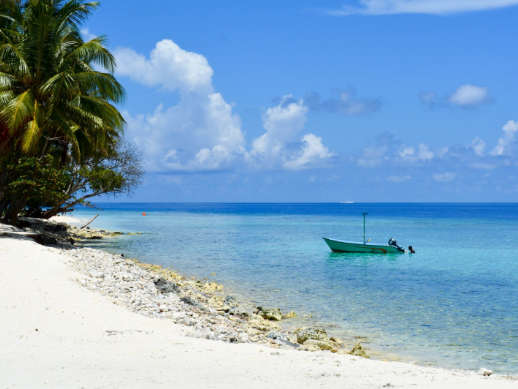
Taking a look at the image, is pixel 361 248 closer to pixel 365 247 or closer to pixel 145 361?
pixel 365 247

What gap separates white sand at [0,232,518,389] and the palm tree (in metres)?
12.2

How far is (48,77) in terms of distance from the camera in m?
22.2

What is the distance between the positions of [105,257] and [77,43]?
10995 millimetres

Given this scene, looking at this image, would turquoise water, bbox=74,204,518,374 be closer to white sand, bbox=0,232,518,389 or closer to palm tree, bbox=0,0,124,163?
white sand, bbox=0,232,518,389

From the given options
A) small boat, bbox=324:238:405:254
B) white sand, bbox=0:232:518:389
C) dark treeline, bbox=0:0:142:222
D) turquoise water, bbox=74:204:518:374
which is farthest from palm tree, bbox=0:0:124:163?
small boat, bbox=324:238:405:254

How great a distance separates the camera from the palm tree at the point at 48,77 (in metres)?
20.7

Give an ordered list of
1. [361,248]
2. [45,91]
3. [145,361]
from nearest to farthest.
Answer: [145,361], [45,91], [361,248]

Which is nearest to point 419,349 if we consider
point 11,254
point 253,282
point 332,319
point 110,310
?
point 332,319

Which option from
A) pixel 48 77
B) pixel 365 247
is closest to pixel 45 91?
pixel 48 77

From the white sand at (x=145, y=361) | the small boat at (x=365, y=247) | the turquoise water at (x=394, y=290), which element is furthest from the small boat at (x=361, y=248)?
the white sand at (x=145, y=361)

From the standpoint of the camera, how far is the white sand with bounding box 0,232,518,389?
253 inches

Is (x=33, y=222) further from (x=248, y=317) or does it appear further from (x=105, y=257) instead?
(x=248, y=317)

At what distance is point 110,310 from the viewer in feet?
34.9

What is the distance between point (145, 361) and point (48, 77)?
18.6 m
